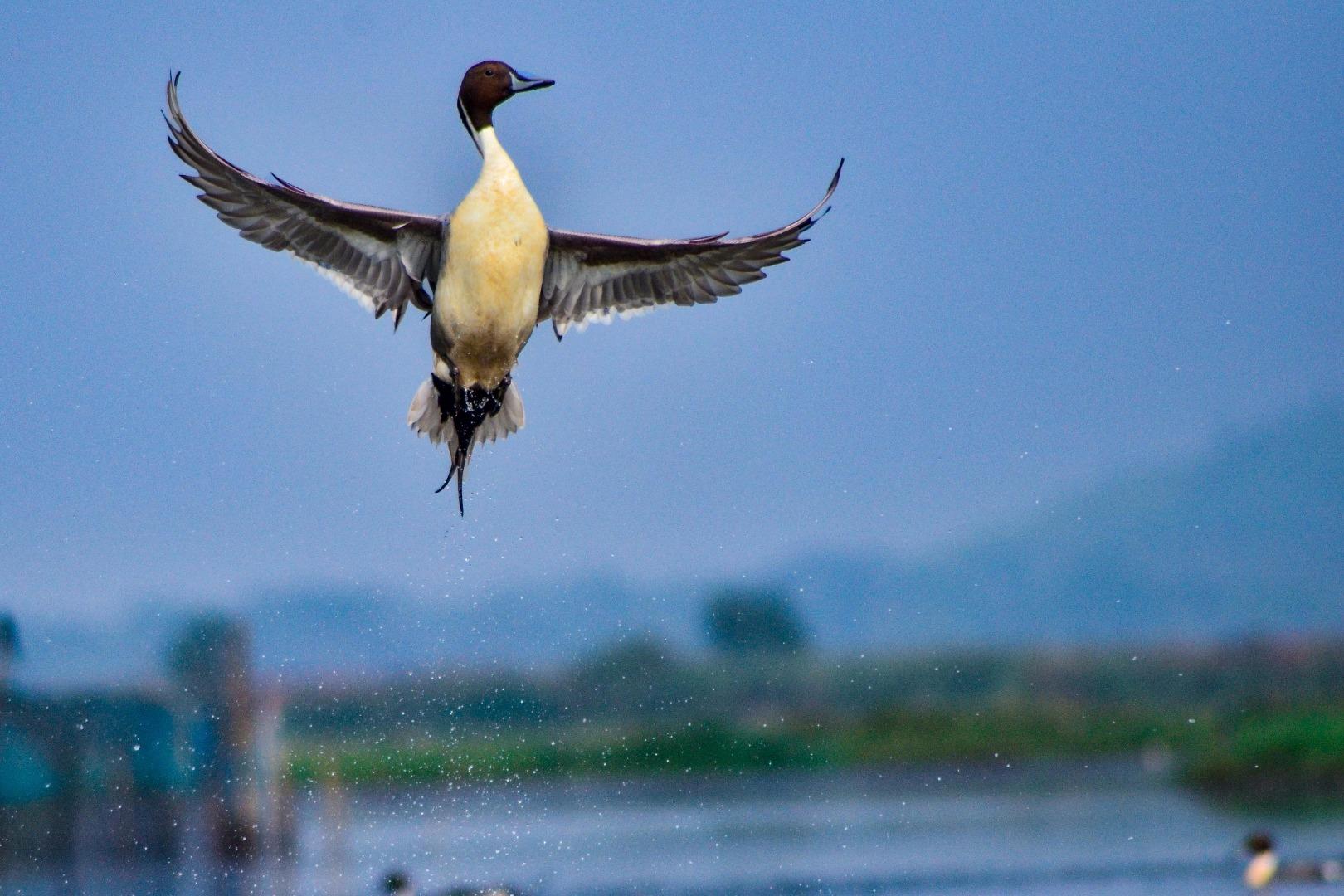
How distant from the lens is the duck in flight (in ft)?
26.9

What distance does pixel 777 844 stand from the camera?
1160 inches

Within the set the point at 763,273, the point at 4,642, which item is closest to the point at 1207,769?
the point at 4,642

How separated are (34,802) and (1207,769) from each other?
2825 cm

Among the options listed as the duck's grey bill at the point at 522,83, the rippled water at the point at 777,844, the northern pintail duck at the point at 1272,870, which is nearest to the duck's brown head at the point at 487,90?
the duck's grey bill at the point at 522,83

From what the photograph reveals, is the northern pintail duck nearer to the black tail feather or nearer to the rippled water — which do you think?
the rippled water

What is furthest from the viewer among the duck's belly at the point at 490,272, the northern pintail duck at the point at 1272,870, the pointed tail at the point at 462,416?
the northern pintail duck at the point at 1272,870

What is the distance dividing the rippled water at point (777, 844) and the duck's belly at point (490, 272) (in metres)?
10.4

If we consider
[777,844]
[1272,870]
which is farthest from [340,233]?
[777,844]

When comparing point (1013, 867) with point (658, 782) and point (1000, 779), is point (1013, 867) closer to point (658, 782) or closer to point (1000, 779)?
point (1000, 779)

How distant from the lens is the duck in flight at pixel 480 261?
8.20m

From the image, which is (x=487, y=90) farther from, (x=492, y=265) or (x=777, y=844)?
(x=777, y=844)

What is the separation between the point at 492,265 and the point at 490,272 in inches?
1.4

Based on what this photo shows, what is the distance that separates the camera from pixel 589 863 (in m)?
24.8

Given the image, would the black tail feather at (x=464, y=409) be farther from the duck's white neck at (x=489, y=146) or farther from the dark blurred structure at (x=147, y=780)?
the dark blurred structure at (x=147, y=780)
